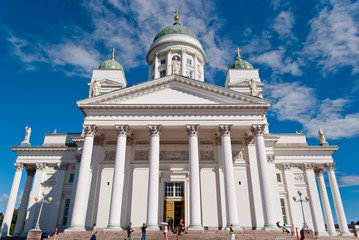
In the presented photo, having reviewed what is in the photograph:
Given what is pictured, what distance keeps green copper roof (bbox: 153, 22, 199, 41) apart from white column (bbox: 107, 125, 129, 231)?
23.4 m

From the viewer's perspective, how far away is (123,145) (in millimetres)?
20438

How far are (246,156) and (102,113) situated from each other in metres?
13.1

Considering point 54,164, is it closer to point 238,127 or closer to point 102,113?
point 102,113

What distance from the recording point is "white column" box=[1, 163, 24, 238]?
83.5ft

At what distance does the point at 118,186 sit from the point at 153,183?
262 cm

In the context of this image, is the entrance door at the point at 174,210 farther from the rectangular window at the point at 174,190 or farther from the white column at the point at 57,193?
the white column at the point at 57,193

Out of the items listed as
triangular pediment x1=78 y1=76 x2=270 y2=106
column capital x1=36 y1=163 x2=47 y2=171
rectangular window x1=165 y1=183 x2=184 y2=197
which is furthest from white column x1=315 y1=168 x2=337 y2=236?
column capital x1=36 y1=163 x2=47 y2=171

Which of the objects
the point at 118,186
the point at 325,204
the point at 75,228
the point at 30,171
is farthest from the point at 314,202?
the point at 30,171

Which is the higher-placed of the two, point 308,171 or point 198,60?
point 198,60

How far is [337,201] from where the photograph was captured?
91.0 ft

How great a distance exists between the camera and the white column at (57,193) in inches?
Result: 1004

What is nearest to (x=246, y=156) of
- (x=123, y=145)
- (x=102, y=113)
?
(x=123, y=145)

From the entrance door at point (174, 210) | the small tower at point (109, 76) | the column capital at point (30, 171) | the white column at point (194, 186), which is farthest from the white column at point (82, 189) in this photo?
the small tower at point (109, 76)

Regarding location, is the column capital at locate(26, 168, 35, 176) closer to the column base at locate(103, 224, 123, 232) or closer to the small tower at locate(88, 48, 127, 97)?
the small tower at locate(88, 48, 127, 97)
